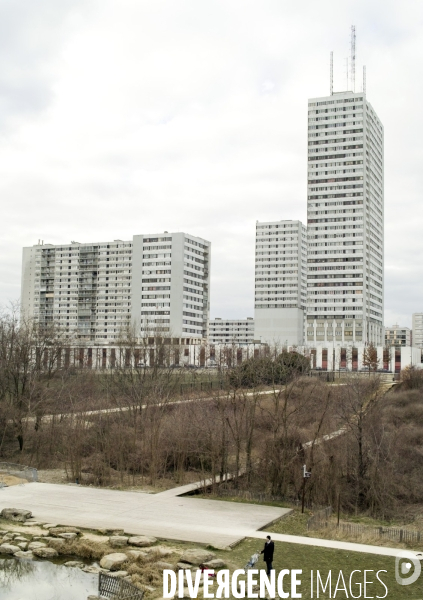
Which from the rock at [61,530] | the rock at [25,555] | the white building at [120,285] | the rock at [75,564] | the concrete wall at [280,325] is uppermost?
the white building at [120,285]

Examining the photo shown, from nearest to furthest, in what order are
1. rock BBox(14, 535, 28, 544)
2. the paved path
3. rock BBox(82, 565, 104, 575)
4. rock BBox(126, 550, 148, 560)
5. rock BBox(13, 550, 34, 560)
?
rock BBox(82, 565, 104, 575), rock BBox(126, 550, 148, 560), rock BBox(13, 550, 34, 560), the paved path, rock BBox(14, 535, 28, 544)

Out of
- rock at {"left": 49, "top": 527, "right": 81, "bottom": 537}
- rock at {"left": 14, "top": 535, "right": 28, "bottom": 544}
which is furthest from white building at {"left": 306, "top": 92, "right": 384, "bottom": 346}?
rock at {"left": 14, "top": 535, "right": 28, "bottom": 544}

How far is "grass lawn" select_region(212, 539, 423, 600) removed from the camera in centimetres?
1742

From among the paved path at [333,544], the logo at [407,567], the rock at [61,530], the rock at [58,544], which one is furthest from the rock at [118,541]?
the logo at [407,567]

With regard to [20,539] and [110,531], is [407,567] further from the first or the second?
[20,539]

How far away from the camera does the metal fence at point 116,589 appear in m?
16.5

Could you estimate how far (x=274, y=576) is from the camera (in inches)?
715

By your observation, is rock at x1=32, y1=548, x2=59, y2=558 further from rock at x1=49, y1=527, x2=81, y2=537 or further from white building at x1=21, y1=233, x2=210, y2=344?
white building at x1=21, y1=233, x2=210, y2=344

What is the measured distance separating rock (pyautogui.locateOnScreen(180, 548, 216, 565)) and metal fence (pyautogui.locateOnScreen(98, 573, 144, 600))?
2739 mm

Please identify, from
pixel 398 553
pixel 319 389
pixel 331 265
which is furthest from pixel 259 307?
pixel 398 553

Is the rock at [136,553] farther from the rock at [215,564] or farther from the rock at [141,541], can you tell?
the rock at [215,564]

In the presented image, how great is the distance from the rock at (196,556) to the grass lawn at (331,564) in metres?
0.59

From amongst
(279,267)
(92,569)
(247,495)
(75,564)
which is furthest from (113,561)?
(279,267)

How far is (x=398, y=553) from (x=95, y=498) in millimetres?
14298
